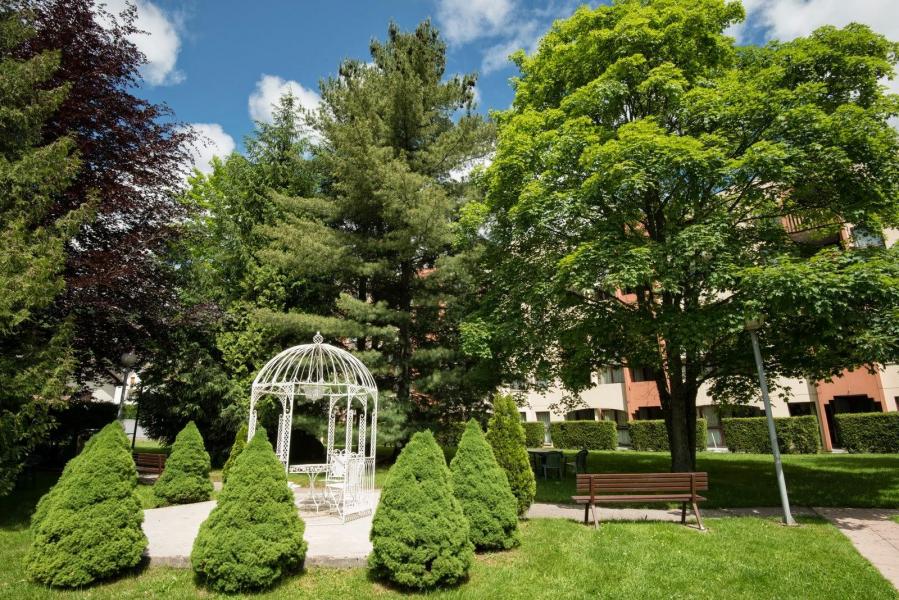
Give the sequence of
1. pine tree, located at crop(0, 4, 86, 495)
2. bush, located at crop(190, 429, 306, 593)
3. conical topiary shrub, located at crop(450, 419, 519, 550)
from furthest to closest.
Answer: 1. pine tree, located at crop(0, 4, 86, 495)
2. conical topiary shrub, located at crop(450, 419, 519, 550)
3. bush, located at crop(190, 429, 306, 593)

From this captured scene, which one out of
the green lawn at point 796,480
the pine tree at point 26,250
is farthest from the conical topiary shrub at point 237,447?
the green lawn at point 796,480

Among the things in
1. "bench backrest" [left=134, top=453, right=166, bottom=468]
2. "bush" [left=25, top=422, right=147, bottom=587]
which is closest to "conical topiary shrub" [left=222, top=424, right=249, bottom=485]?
"bench backrest" [left=134, top=453, right=166, bottom=468]

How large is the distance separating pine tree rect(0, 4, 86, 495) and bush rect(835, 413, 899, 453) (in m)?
27.4

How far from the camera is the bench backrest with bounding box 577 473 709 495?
8.18 m

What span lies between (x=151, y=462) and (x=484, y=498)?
462 inches

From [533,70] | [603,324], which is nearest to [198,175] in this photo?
[533,70]

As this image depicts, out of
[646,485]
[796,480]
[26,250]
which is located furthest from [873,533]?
[26,250]

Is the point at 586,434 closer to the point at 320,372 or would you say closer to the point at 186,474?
the point at 320,372

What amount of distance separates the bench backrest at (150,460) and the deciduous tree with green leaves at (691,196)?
10407mm

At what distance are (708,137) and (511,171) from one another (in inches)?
178

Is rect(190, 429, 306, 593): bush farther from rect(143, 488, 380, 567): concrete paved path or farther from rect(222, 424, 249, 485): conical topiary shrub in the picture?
rect(222, 424, 249, 485): conical topiary shrub

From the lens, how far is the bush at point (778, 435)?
21.3 metres

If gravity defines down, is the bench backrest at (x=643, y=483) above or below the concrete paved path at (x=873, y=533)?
above

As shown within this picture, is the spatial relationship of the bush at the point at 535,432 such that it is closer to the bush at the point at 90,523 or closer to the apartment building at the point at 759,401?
the apartment building at the point at 759,401
